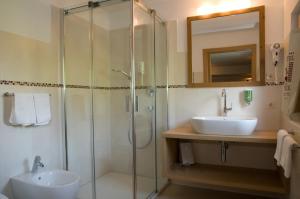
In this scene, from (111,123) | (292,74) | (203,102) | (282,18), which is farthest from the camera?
(111,123)

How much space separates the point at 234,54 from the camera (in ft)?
8.31

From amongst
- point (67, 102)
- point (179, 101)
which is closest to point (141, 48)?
point (179, 101)

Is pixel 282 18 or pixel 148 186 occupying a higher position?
pixel 282 18

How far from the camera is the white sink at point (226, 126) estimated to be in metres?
2.06

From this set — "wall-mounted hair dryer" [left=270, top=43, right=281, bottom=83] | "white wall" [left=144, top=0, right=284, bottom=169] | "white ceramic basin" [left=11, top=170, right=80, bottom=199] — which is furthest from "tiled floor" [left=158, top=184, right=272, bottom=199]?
"wall-mounted hair dryer" [left=270, top=43, right=281, bottom=83]

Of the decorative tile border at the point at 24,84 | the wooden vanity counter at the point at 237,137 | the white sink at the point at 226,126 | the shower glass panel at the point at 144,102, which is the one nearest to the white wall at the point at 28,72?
the decorative tile border at the point at 24,84

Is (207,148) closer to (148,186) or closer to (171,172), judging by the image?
(171,172)

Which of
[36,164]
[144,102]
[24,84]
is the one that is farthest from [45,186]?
[144,102]

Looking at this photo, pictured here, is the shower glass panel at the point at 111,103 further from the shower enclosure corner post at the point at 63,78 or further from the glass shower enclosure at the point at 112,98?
the shower enclosure corner post at the point at 63,78

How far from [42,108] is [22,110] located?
212 millimetres

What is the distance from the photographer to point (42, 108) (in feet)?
7.11

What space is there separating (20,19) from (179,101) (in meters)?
1.91

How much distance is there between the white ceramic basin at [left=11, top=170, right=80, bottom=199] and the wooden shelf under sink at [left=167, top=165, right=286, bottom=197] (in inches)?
38.9

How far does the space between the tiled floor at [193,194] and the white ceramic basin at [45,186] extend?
1056 mm
